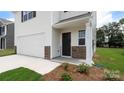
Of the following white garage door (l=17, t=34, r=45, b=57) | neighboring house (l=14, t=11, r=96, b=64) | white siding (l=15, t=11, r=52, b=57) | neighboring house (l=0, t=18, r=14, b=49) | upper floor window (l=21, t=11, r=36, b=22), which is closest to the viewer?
neighboring house (l=14, t=11, r=96, b=64)

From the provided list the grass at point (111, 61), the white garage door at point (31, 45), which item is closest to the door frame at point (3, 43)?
the white garage door at point (31, 45)

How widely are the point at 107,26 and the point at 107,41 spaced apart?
916cm

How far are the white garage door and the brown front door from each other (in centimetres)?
200

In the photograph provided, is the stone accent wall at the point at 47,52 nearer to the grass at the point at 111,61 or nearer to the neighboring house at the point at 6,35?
the grass at the point at 111,61

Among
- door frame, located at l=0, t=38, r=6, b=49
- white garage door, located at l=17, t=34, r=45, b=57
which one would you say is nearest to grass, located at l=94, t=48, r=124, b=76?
white garage door, located at l=17, t=34, r=45, b=57

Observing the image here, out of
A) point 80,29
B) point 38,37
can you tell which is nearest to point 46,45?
point 38,37

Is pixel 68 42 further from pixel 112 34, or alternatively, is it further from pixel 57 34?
pixel 112 34

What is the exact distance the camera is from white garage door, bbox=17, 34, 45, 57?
45.1ft

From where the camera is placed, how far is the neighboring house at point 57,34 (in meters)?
11.6

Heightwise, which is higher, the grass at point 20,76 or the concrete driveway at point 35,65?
the concrete driveway at point 35,65

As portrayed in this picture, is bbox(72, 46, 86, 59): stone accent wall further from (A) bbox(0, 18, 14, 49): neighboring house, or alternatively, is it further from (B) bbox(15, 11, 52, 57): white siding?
(A) bbox(0, 18, 14, 49): neighboring house

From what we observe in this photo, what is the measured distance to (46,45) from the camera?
12.9 meters

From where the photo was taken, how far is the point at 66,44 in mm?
13055

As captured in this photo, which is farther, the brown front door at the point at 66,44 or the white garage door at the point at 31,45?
the white garage door at the point at 31,45
